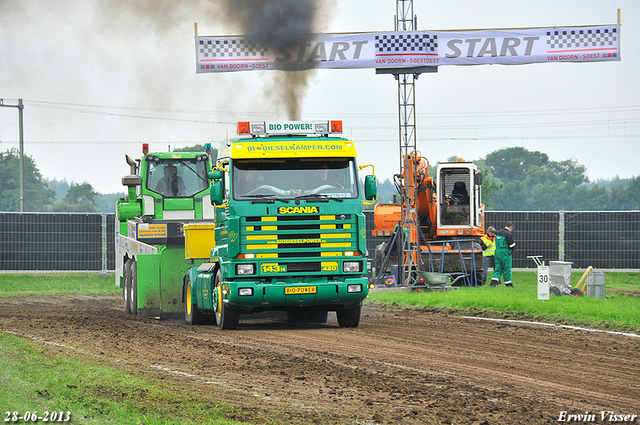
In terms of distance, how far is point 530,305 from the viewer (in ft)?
58.6

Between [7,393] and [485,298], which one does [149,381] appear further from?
[485,298]

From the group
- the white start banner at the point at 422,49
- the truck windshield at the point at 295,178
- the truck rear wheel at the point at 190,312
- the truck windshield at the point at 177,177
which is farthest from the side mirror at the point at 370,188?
the white start banner at the point at 422,49

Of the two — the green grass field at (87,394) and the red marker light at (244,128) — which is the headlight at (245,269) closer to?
the red marker light at (244,128)

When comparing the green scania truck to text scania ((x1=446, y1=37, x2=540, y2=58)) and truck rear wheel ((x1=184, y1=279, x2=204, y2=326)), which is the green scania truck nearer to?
truck rear wheel ((x1=184, y1=279, x2=204, y2=326))

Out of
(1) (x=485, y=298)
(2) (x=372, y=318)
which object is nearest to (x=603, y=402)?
(2) (x=372, y=318)

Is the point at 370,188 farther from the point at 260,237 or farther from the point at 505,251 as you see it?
the point at 505,251

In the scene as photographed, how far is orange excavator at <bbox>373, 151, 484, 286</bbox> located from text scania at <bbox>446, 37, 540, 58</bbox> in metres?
3.62

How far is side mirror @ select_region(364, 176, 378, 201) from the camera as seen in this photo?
1424 centimetres

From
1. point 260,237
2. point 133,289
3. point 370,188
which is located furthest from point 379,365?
point 133,289

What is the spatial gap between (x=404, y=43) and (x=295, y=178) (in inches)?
469

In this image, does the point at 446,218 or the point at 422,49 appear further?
the point at 446,218

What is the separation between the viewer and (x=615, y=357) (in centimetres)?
1146

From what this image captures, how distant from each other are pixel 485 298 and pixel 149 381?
37.9ft

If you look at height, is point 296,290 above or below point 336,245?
below
